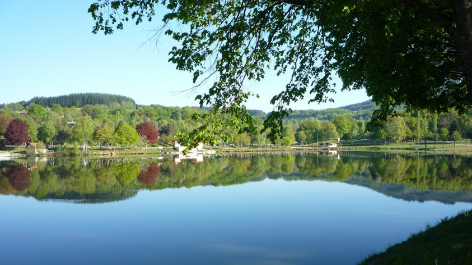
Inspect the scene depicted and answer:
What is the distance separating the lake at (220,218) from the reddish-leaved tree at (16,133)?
5745 cm

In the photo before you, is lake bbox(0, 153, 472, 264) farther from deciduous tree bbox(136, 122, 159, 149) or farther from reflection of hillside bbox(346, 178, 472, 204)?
deciduous tree bbox(136, 122, 159, 149)

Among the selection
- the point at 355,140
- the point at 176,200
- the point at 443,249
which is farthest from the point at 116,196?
the point at 355,140

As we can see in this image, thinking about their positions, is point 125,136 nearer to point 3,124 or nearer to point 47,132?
point 47,132

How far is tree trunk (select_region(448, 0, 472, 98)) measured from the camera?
5.39m

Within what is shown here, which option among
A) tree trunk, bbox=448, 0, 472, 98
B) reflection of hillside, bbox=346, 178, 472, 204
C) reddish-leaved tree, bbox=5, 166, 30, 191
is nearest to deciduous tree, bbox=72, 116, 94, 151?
reddish-leaved tree, bbox=5, 166, 30, 191

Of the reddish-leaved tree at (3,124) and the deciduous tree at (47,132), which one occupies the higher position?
the reddish-leaved tree at (3,124)

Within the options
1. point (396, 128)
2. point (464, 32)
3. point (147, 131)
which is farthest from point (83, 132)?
point (464, 32)

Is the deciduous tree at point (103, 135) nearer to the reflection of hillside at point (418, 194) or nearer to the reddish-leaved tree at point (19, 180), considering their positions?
the reddish-leaved tree at point (19, 180)

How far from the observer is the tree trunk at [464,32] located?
5.39 metres

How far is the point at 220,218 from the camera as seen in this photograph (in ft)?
56.3

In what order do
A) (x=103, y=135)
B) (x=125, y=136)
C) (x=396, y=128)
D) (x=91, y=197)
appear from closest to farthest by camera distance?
(x=91, y=197), (x=103, y=135), (x=125, y=136), (x=396, y=128)

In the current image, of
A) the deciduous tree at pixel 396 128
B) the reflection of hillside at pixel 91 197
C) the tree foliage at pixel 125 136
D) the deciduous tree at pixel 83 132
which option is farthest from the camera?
the deciduous tree at pixel 396 128

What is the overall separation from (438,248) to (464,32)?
5.23m

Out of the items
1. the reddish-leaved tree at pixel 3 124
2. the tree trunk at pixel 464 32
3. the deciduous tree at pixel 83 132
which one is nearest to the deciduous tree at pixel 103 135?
the deciduous tree at pixel 83 132
